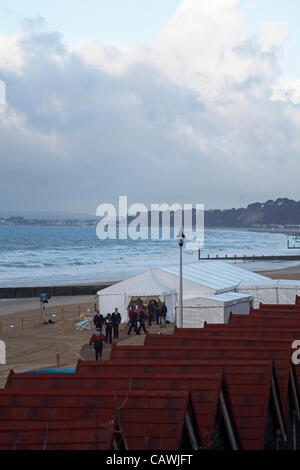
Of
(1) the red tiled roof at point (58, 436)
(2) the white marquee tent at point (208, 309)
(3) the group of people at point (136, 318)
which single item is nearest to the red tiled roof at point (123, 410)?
(1) the red tiled roof at point (58, 436)

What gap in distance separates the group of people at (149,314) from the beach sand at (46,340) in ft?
1.28

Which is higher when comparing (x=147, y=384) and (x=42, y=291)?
(x=147, y=384)

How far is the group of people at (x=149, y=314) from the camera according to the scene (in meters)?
27.3

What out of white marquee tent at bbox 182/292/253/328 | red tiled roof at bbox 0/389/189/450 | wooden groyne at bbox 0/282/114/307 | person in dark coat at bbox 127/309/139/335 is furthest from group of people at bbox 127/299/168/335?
wooden groyne at bbox 0/282/114/307

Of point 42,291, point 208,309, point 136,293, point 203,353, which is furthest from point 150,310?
point 42,291

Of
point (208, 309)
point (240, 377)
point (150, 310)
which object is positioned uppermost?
point (240, 377)

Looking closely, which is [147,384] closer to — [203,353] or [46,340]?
[203,353]

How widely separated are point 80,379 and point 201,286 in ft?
61.7

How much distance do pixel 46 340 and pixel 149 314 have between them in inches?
227

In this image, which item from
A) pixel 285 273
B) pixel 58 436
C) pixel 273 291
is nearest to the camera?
pixel 58 436

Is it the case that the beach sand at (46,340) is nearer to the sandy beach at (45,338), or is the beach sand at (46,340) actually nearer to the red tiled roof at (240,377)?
the sandy beach at (45,338)

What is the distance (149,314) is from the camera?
30047 mm
